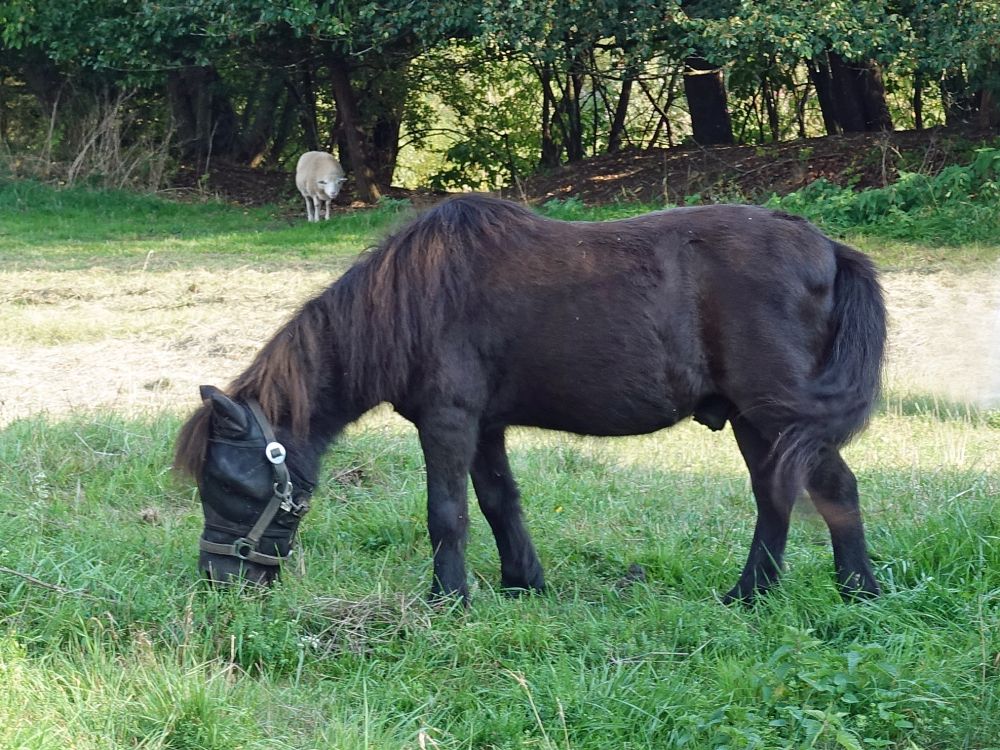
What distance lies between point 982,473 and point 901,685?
7.43 ft

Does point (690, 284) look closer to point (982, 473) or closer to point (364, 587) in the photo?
point (364, 587)

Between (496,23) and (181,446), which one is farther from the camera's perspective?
(496,23)

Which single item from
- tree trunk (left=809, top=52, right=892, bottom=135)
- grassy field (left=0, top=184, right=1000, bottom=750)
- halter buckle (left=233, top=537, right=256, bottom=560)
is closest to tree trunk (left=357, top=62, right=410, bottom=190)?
tree trunk (left=809, top=52, right=892, bottom=135)

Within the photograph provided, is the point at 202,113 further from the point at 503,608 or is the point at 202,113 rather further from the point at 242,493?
the point at 503,608

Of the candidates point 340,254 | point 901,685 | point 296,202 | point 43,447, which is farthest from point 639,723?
point 296,202

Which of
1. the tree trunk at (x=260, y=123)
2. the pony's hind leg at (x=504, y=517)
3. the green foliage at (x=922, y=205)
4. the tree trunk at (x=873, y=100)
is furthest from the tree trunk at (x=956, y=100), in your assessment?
the pony's hind leg at (x=504, y=517)

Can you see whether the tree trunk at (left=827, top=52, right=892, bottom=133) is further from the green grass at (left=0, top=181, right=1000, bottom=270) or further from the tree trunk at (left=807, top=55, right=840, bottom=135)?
the green grass at (left=0, top=181, right=1000, bottom=270)

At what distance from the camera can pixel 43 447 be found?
595cm

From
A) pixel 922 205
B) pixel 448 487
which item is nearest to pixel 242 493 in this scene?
pixel 448 487

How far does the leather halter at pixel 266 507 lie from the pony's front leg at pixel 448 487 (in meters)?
0.54

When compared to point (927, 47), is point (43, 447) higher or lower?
lower

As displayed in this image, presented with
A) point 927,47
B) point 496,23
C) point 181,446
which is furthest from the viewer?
point 496,23

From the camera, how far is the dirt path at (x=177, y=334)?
24.9 ft

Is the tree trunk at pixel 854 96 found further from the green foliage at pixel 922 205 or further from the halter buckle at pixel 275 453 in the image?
the halter buckle at pixel 275 453
